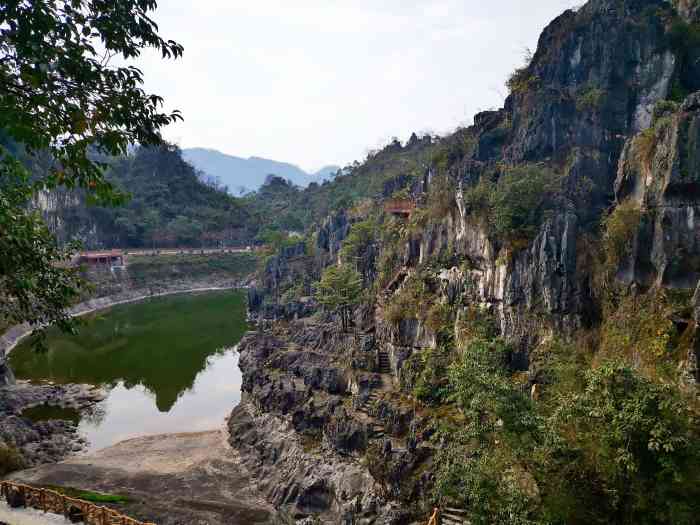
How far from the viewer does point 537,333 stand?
2250 centimetres

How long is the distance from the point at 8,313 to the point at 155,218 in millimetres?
96820

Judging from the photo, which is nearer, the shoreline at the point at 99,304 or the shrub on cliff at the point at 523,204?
the shrub on cliff at the point at 523,204

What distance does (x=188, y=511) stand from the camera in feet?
77.7

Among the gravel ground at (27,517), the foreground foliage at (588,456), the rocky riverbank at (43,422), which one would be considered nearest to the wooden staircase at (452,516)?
the foreground foliage at (588,456)

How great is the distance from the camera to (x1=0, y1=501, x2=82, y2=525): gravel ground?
18.0 m

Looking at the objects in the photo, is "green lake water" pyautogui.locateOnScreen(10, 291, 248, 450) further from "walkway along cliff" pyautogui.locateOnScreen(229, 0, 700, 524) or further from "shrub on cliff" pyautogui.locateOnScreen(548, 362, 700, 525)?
"shrub on cliff" pyautogui.locateOnScreen(548, 362, 700, 525)

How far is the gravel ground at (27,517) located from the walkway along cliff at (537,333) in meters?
9.22

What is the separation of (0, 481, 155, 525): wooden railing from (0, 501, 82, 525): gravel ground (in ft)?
0.60

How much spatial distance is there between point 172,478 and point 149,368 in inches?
893

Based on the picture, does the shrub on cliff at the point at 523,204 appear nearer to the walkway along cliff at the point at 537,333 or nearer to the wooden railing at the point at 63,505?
the walkway along cliff at the point at 537,333

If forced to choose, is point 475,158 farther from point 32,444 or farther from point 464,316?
point 32,444

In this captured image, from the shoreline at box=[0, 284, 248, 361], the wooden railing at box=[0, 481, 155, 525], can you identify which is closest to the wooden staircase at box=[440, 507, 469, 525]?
the wooden railing at box=[0, 481, 155, 525]

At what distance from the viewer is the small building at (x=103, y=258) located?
3314 inches

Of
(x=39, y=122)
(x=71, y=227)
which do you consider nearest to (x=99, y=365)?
(x=39, y=122)
